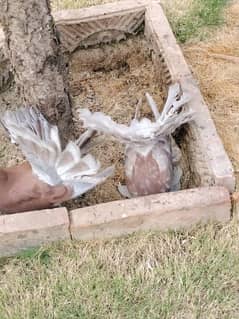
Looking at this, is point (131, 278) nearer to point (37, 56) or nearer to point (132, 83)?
point (37, 56)

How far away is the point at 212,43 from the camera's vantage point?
3.38 meters

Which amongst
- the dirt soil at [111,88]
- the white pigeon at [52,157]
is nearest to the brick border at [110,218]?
the white pigeon at [52,157]

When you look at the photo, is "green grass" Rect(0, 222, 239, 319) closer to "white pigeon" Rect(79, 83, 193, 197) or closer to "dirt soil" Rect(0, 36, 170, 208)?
"white pigeon" Rect(79, 83, 193, 197)

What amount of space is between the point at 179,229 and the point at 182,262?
0.45ft

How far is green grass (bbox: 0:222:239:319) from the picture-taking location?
221cm

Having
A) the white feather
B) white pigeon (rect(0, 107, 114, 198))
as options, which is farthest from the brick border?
the white feather

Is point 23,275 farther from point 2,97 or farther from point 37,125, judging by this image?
point 2,97

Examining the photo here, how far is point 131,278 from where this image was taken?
229 cm

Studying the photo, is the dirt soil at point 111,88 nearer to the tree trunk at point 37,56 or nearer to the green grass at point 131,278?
the tree trunk at point 37,56

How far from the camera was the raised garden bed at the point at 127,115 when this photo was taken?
233 centimetres

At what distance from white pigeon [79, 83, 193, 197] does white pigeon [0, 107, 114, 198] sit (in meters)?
0.10

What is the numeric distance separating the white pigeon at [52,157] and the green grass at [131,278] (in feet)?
0.73

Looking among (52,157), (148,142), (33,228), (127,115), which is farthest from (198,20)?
(33,228)

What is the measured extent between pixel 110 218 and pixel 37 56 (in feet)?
2.03
